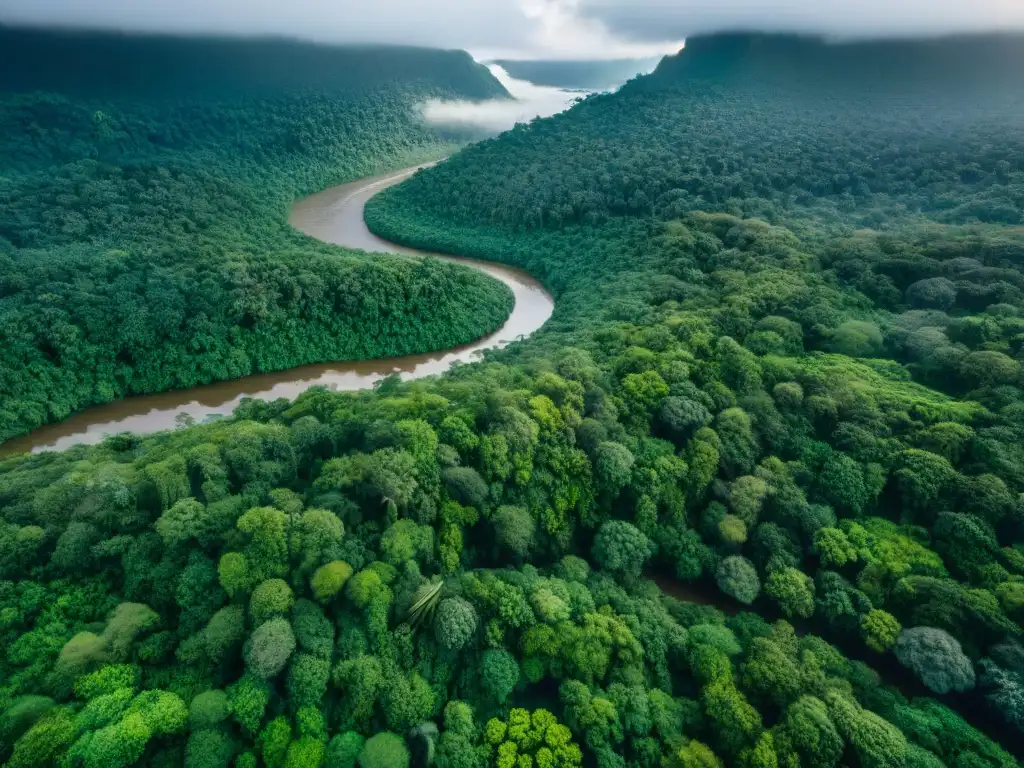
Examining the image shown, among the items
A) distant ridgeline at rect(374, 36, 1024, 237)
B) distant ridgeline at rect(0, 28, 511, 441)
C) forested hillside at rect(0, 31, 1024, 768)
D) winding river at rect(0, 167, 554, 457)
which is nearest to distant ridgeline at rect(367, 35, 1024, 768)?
forested hillside at rect(0, 31, 1024, 768)

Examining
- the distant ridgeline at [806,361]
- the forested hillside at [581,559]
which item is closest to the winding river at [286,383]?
the distant ridgeline at [806,361]

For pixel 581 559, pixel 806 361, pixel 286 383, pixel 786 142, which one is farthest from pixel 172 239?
pixel 786 142

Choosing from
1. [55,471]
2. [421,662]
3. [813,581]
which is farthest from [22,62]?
[813,581]

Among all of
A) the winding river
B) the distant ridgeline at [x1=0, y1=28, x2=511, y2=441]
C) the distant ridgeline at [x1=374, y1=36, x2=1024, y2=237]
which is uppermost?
the distant ridgeline at [x1=374, y1=36, x2=1024, y2=237]

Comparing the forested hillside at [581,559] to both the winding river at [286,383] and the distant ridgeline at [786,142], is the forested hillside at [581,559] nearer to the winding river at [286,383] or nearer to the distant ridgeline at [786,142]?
the winding river at [286,383]

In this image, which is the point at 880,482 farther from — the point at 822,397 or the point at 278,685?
the point at 278,685

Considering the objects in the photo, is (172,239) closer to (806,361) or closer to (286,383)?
(286,383)

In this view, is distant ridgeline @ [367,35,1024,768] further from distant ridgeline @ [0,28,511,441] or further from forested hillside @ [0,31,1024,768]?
distant ridgeline @ [0,28,511,441]

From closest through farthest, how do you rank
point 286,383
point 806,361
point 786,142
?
point 806,361, point 286,383, point 786,142
